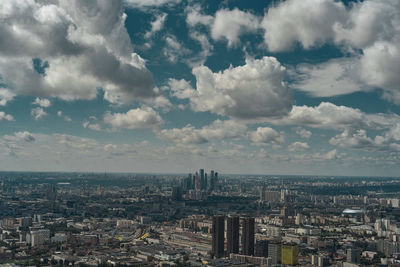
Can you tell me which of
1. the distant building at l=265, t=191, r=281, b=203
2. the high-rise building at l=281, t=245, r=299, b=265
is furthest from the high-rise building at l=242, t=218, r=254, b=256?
the distant building at l=265, t=191, r=281, b=203

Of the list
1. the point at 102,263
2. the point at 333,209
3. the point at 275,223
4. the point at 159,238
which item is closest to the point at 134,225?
the point at 159,238

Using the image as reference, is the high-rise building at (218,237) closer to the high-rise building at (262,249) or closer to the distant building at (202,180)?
the high-rise building at (262,249)

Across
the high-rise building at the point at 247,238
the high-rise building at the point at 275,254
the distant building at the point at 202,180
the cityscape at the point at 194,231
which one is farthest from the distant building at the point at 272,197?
the high-rise building at the point at 275,254

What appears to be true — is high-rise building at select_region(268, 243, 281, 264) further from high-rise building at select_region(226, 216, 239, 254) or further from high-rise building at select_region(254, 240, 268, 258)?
high-rise building at select_region(226, 216, 239, 254)

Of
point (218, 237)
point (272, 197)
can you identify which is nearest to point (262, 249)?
point (218, 237)

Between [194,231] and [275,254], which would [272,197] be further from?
[275,254]

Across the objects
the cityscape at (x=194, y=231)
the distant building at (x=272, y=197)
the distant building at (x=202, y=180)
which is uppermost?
the distant building at (x=202, y=180)

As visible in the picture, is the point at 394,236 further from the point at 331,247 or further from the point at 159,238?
the point at 159,238
